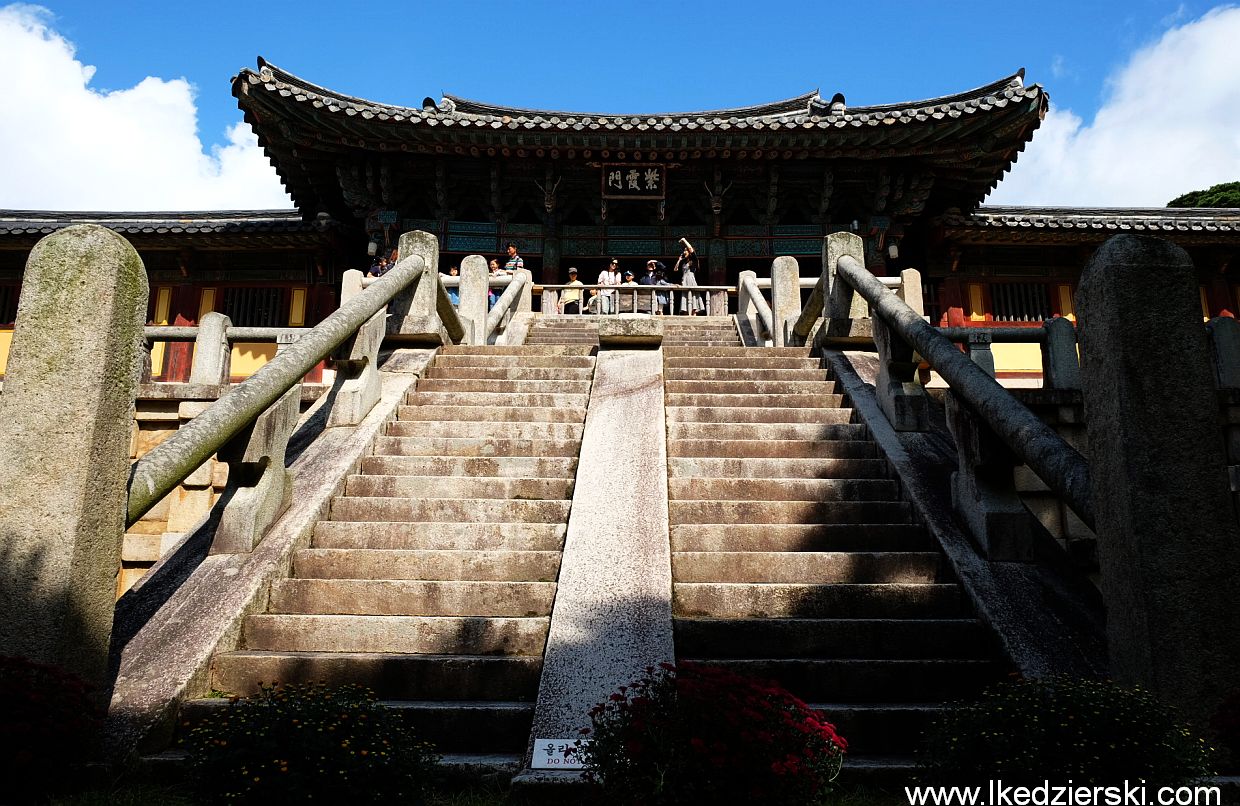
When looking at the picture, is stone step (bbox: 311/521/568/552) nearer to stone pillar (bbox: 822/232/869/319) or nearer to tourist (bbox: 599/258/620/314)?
stone pillar (bbox: 822/232/869/319)

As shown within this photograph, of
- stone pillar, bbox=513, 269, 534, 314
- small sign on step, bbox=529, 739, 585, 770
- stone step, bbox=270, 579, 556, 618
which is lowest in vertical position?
small sign on step, bbox=529, 739, 585, 770

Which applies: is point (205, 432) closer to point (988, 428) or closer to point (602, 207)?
point (988, 428)

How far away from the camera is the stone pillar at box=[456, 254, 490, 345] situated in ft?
33.3

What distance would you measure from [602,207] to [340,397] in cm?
988

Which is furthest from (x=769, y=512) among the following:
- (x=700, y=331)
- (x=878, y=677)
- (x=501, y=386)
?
(x=700, y=331)

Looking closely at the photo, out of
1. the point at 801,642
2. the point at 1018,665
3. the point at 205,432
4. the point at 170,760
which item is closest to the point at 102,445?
the point at 205,432

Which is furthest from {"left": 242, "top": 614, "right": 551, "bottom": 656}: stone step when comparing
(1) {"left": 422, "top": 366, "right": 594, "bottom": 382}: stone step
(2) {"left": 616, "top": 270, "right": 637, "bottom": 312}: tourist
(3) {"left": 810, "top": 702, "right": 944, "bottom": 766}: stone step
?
(2) {"left": 616, "top": 270, "right": 637, "bottom": 312}: tourist

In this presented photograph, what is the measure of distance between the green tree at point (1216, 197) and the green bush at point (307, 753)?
2923cm

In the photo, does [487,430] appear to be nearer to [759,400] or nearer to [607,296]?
[759,400]

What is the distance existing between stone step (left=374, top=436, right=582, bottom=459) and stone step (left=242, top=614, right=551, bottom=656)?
2.03m

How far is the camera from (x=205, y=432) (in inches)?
156

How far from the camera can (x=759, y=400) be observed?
23.4 feet

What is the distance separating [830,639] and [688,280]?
10739 mm

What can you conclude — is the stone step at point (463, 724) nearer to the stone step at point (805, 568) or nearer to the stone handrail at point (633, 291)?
the stone step at point (805, 568)
